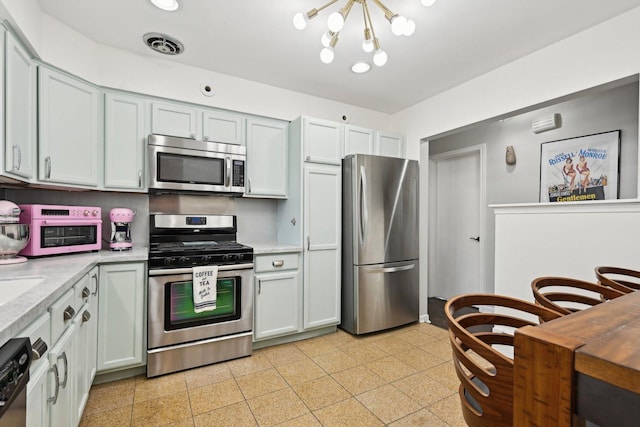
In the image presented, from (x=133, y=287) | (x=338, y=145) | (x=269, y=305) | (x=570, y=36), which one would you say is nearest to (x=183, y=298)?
(x=133, y=287)

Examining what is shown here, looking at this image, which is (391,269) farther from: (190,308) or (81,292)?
(81,292)

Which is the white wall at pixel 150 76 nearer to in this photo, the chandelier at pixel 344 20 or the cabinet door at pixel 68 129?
the cabinet door at pixel 68 129

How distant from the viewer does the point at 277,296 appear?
2799 millimetres

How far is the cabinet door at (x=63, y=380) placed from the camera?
1.22 meters

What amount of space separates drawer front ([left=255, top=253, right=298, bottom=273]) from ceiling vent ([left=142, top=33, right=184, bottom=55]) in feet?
6.13

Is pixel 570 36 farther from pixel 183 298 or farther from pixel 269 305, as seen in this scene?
pixel 183 298

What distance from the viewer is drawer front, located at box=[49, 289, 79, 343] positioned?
1221 millimetres

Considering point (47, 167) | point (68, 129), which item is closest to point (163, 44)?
point (68, 129)

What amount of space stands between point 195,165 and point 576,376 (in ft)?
8.86

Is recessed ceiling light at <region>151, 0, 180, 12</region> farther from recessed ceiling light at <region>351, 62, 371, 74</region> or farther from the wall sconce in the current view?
the wall sconce

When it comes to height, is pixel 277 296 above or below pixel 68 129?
below

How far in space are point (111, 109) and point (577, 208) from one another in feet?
11.5

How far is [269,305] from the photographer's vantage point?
2.75 metres

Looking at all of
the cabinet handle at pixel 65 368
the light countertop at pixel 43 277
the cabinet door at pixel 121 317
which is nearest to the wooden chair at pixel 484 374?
the light countertop at pixel 43 277
